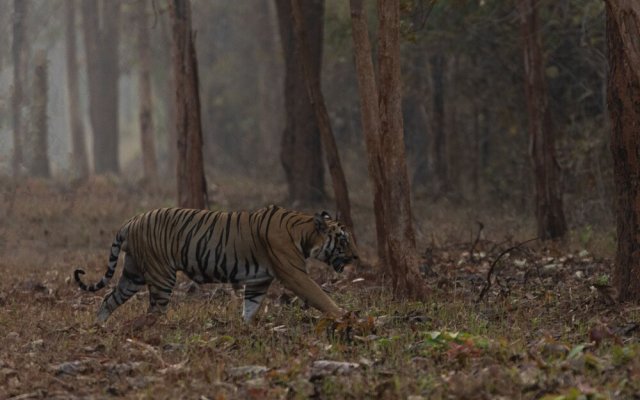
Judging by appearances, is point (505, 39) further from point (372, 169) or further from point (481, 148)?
point (372, 169)

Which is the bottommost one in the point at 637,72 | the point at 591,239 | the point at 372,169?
the point at 591,239

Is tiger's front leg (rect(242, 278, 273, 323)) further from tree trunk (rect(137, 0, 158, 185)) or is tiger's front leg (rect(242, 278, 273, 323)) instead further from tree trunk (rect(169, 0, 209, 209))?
tree trunk (rect(137, 0, 158, 185))

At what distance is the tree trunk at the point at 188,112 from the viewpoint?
16.9 metres

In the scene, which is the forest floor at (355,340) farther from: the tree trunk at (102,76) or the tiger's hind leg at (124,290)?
the tree trunk at (102,76)

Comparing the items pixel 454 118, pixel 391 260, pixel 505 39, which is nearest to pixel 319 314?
pixel 391 260

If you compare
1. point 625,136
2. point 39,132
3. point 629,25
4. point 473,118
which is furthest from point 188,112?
point 39,132

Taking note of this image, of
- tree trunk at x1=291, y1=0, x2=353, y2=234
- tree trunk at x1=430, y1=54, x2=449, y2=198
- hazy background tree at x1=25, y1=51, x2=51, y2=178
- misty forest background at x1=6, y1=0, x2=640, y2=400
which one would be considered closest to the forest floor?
misty forest background at x1=6, y1=0, x2=640, y2=400

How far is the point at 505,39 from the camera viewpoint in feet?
78.6

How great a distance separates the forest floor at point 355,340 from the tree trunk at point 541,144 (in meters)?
2.27

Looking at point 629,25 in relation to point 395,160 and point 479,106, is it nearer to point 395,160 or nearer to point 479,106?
point 395,160

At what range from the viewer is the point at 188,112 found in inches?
666

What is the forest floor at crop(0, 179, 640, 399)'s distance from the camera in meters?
7.46

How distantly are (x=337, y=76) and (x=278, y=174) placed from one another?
3736 mm

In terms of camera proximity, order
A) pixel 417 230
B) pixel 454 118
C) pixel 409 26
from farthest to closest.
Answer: pixel 454 118, pixel 417 230, pixel 409 26
